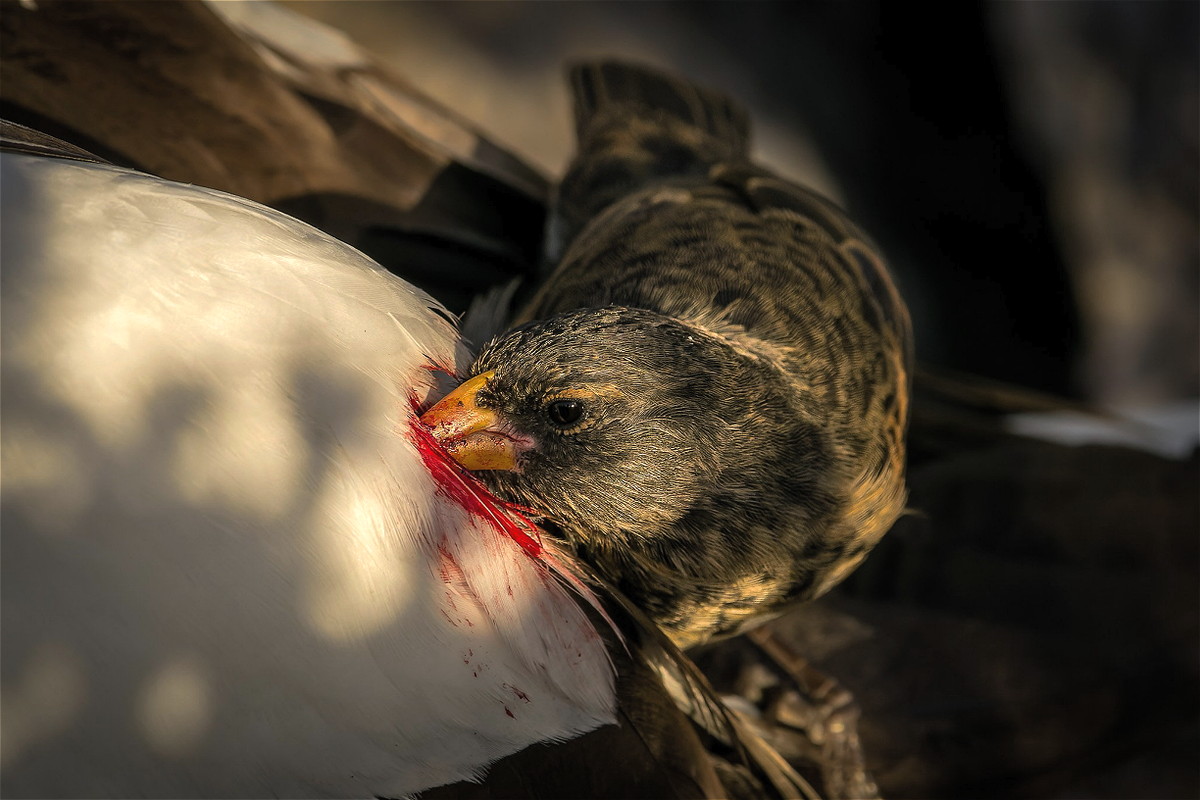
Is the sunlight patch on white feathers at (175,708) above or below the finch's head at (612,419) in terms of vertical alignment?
below

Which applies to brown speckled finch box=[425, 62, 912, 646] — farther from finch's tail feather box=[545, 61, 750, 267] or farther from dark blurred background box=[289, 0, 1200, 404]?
dark blurred background box=[289, 0, 1200, 404]

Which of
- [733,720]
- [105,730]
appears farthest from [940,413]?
[105,730]

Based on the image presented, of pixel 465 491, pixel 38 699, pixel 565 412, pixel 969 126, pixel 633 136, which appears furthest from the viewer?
pixel 969 126

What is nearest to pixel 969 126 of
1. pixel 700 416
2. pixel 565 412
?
pixel 700 416

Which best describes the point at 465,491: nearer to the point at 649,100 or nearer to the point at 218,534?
the point at 218,534

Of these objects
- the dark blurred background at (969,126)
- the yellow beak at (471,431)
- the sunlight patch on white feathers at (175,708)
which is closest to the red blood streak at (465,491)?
the yellow beak at (471,431)

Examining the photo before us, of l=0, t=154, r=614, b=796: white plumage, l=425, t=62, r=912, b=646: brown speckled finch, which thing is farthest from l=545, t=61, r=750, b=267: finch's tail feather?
l=0, t=154, r=614, b=796: white plumage

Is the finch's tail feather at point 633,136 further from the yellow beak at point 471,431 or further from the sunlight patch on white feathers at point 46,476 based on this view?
the sunlight patch on white feathers at point 46,476
